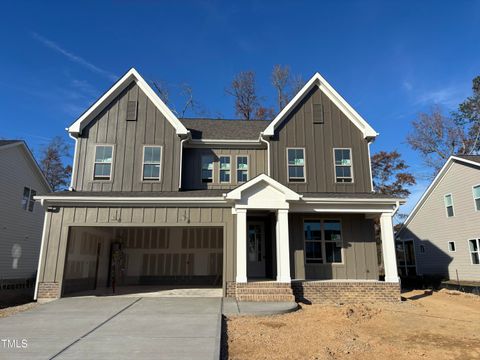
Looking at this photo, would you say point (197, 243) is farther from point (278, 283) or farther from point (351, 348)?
point (351, 348)

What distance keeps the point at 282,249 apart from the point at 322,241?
2.38 meters

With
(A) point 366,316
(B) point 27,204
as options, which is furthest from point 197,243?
(B) point 27,204

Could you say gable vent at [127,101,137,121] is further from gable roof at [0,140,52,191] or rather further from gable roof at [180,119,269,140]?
gable roof at [0,140,52,191]

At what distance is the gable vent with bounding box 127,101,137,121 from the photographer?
13.5 meters

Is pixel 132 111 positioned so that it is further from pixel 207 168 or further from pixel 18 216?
pixel 18 216

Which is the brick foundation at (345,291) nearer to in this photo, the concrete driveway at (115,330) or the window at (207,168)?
the concrete driveway at (115,330)

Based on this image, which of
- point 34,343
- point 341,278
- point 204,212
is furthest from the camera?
point 341,278

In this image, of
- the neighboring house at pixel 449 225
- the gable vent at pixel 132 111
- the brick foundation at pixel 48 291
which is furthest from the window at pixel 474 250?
the brick foundation at pixel 48 291

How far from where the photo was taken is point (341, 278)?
485 inches

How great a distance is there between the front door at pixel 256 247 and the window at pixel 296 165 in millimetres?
2273

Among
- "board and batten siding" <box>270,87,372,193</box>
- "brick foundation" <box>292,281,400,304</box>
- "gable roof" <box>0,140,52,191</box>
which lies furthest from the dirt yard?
"gable roof" <box>0,140,52,191</box>

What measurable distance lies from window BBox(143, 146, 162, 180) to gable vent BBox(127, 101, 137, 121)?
1375 mm

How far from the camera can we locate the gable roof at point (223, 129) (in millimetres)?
14406

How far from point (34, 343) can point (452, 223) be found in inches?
733
